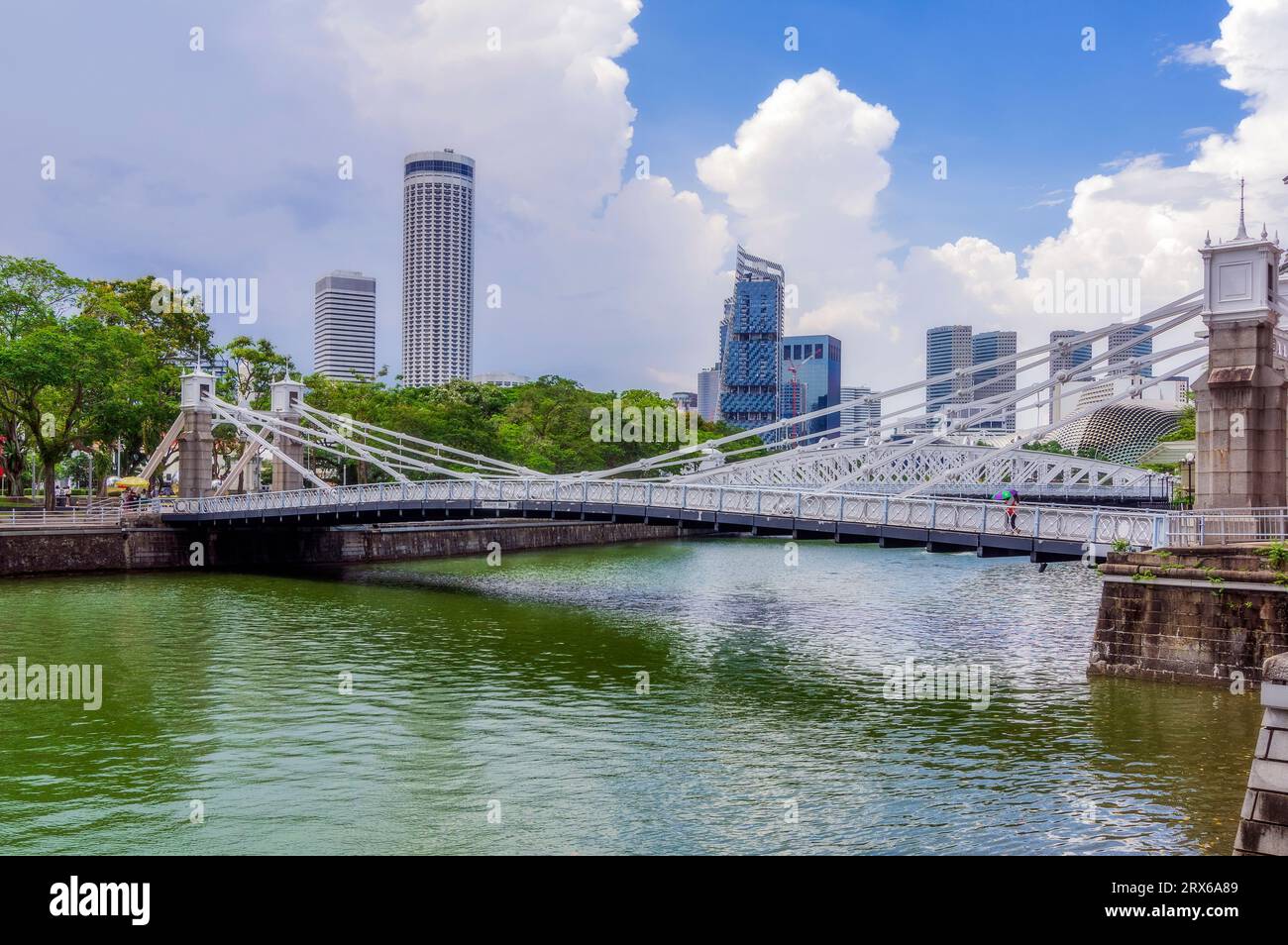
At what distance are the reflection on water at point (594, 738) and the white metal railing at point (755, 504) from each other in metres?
2.87

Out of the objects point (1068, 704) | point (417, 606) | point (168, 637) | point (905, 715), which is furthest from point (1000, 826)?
point (417, 606)

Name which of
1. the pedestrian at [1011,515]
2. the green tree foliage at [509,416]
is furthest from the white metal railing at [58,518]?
the pedestrian at [1011,515]

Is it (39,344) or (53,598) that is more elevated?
(39,344)

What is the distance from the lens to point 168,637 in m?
24.5

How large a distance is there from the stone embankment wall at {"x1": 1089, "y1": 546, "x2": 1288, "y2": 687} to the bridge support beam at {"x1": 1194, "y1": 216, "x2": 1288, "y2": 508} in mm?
3484

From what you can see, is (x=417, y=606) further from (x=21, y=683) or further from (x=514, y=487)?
(x=21, y=683)

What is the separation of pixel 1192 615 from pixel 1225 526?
11.0 ft

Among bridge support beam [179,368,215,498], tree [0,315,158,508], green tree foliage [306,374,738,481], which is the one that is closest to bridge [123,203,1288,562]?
bridge support beam [179,368,215,498]

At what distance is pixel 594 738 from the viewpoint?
1594 cm

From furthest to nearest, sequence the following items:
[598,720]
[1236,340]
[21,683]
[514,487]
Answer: [514,487] < [1236,340] < [21,683] < [598,720]

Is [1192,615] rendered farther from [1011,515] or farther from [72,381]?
[72,381]

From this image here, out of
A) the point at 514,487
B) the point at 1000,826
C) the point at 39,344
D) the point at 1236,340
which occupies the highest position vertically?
the point at 39,344

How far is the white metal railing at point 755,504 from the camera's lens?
21.0 meters
